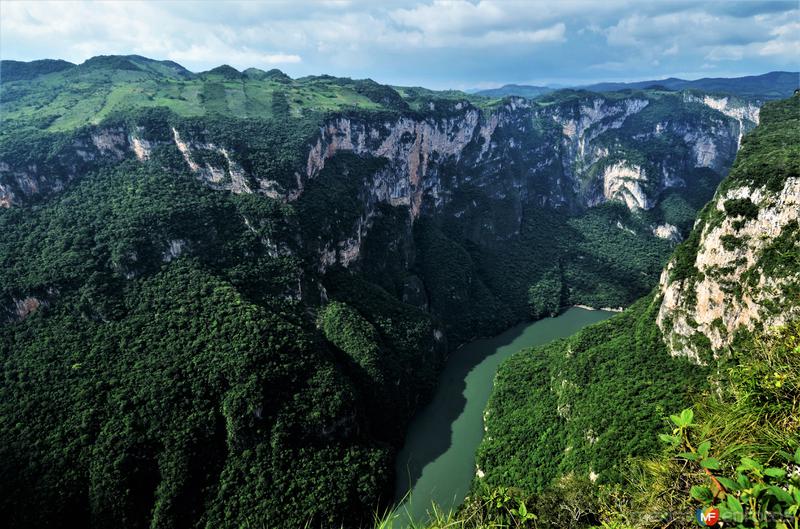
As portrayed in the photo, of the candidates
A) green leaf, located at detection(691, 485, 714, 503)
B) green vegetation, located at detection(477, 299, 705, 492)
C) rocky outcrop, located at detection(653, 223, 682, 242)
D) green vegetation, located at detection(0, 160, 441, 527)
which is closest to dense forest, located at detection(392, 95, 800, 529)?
green leaf, located at detection(691, 485, 714, 503)

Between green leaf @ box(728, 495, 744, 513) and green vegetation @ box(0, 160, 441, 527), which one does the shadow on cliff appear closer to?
green vegetation @ box(0, 160, 441, 527)

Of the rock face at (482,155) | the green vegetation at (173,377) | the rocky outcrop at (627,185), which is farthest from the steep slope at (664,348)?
the rocky outcrop at (627,185)

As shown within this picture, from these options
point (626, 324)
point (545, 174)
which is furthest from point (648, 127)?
point (626, 324)

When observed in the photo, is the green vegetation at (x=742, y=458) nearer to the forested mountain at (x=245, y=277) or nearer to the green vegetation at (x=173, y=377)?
the green vegetation at (x=173, y=377)

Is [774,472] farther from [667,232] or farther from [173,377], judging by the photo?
[667,232]

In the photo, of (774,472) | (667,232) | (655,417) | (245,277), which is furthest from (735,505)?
(667,232)
